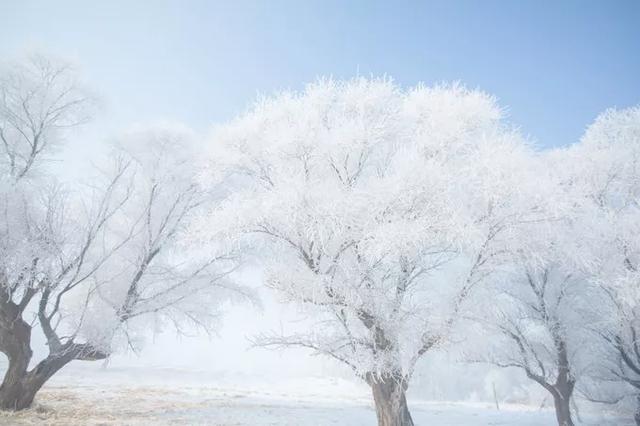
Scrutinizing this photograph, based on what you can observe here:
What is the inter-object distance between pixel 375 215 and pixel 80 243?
7514mm

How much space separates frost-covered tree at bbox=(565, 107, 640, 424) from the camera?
1090cm

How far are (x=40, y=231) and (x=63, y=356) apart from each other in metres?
3.53

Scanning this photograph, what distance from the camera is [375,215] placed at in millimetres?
7938

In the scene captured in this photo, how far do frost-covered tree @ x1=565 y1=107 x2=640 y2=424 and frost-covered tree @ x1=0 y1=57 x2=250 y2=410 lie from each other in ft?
36.6

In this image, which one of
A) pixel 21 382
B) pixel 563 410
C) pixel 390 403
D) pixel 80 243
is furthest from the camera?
pixel 563 410

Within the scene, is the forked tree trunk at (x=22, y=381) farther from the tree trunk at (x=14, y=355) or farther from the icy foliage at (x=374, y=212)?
the icy foliage at (x=374, y=212)

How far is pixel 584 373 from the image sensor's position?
45.9 ft

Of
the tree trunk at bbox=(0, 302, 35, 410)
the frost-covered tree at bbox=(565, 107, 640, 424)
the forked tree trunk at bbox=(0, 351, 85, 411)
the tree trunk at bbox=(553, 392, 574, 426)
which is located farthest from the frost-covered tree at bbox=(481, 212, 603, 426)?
the tree trunk at bbox=(0, 302, 35, 410)

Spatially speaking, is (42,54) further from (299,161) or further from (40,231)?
(299,161)

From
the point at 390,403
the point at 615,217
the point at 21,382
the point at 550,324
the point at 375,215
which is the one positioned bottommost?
the point at 21,382

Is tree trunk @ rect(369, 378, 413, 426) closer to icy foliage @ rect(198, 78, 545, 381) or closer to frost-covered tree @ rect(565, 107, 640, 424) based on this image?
icy foliage @ rect(198, 78, 545, 381)

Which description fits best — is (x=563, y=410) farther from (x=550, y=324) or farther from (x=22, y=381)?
(x=22, y=381)

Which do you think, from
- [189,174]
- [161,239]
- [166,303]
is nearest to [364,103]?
[189,174]

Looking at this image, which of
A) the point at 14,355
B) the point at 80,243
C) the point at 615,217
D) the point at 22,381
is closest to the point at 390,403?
the point at 80,243
